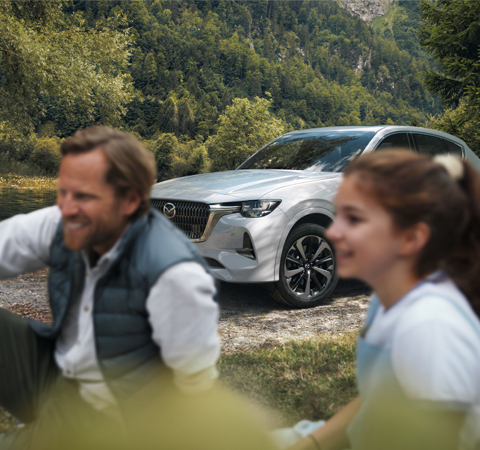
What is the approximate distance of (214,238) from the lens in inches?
187

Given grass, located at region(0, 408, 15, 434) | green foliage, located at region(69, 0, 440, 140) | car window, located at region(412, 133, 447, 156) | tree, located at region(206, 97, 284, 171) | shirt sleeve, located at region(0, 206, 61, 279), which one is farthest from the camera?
green foliage, located at region(69, 0, 440, 140)

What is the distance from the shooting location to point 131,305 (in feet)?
5.05

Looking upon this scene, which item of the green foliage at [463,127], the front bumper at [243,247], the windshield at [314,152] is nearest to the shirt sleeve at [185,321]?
the front bumper at [243,247]

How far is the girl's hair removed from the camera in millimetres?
1199

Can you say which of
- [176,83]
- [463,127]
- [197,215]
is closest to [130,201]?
[197,215]

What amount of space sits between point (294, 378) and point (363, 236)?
2.20m

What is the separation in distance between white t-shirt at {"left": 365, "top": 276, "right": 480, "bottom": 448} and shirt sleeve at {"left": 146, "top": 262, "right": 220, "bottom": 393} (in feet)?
1.85

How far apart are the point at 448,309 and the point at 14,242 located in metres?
1.47

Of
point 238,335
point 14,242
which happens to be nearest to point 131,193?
point 14,242

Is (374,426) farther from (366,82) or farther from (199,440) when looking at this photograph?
(366,82)

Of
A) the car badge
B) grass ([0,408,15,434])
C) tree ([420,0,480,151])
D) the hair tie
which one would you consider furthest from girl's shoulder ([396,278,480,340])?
tree ([420,0,480,151])

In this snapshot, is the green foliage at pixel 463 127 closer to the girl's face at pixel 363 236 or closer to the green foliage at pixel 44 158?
the girl's face at pixel 363 236

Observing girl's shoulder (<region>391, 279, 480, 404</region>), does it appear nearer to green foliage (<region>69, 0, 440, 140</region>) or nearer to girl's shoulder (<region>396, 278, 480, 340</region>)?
girl's shoulder (<region>396, 278, 480, 340</region>)

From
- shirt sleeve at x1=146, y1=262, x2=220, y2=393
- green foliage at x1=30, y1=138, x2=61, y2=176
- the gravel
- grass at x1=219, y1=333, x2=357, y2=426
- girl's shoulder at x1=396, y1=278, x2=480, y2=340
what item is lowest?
green foliage at x1=30, y1=138, x2=61, y2=176
